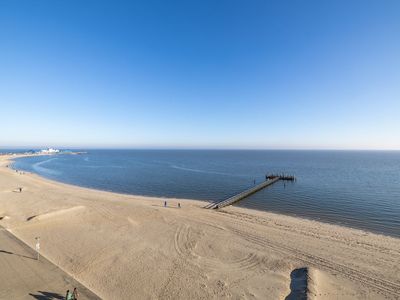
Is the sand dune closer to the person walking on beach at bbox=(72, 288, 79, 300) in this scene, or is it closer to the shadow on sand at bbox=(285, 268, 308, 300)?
the person walking on beach at bbox=(72, 288, 79, 300)

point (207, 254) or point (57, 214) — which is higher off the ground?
point (57, 214)

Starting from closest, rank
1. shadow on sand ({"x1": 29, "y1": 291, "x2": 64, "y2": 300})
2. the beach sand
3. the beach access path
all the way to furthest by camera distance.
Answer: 1. shadow on sand ({"x1": 29, "y1": 291, "x2": 64, "y2": 300})
2. the beach access path
3. the beach sand

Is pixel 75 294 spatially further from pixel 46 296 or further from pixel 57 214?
pixel 57 214

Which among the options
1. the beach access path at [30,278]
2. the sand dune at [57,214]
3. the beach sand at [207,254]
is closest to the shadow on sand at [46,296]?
the beach access path at [30,278]

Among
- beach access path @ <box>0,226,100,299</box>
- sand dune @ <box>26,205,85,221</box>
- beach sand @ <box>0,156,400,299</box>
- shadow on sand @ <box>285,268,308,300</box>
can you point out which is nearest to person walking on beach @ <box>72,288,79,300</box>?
beach access path @ <box>0,226,100,299</box>

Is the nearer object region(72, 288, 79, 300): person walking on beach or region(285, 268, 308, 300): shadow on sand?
region(72, 288, 79, 300): person walking on beach

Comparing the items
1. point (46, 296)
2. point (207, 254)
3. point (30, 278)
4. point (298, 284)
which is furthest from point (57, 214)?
point (298, 284)
